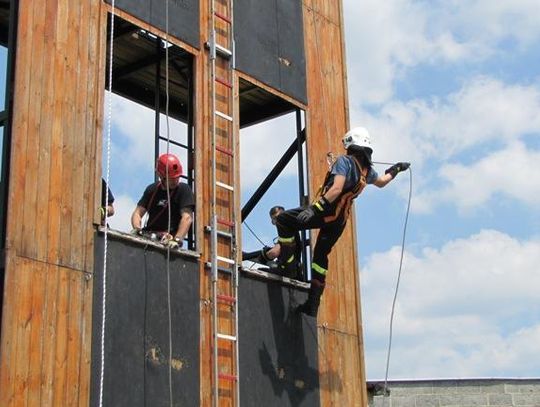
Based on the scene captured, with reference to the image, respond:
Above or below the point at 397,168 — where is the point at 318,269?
below

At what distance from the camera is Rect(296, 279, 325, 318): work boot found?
12.3 metres

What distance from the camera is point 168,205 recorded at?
1102 cm

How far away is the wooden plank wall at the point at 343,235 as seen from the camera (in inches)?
508

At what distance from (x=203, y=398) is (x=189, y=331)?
71 centimetres

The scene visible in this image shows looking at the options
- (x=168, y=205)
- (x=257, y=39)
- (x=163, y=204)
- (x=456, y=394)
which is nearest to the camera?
(x=168, y=205)

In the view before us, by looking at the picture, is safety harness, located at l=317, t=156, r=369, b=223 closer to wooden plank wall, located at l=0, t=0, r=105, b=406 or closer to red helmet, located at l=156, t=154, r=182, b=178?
red helmet, located at l=156, t=154, r=182, b=178

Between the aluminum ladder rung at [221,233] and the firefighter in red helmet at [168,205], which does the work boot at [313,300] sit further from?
the firefighter in red helmet at [168,205]

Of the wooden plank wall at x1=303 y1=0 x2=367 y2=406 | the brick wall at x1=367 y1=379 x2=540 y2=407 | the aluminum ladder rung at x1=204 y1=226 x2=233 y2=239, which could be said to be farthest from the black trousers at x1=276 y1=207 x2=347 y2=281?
the brick wall at x1=367 y1=379 x2=540 y2=407

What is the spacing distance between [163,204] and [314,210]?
5.94 ft

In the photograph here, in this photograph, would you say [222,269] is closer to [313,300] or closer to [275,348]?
[275,348]

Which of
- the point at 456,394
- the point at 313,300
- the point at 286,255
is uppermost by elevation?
the point at 286,255

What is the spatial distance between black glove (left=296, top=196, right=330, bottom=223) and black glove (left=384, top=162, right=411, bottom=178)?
1163 millimetres

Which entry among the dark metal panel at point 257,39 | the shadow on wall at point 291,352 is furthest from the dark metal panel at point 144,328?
the dark metal panel at point 257,39

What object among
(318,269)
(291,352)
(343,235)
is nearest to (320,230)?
(318,269)
